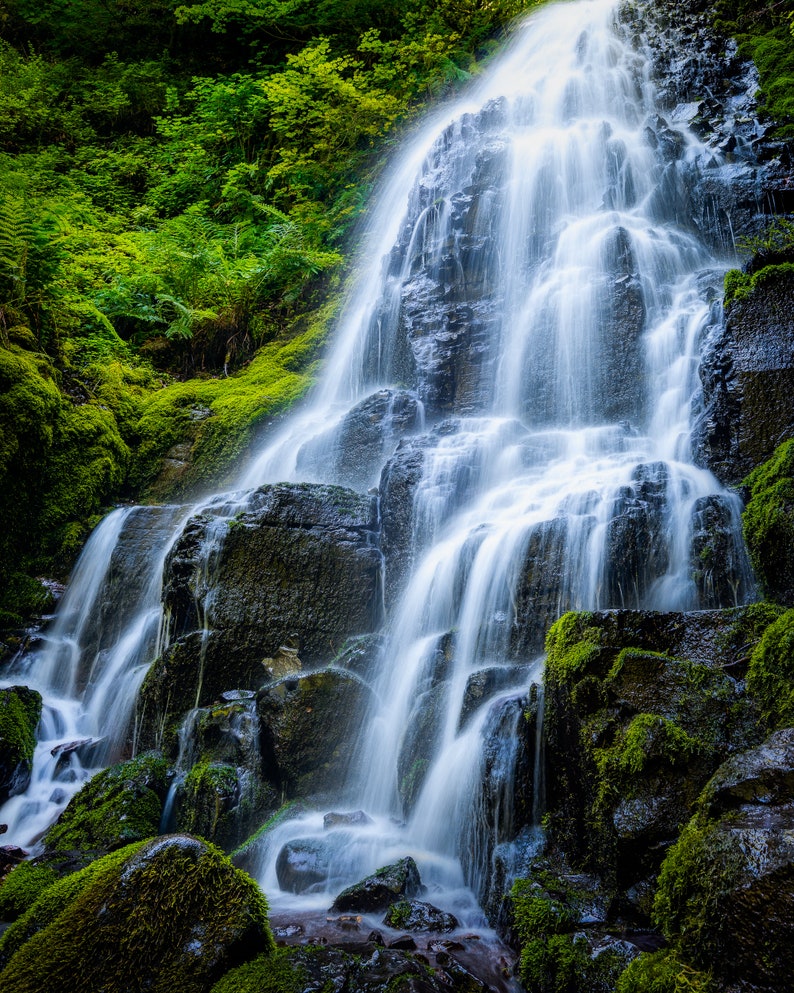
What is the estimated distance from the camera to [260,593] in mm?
7613

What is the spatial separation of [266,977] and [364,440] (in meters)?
7.86

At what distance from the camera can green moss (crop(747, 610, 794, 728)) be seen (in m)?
3.40

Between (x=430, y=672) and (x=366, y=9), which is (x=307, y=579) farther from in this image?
(x=366, y=9)

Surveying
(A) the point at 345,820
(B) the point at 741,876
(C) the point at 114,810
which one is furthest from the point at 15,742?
(B) the point at 741,876

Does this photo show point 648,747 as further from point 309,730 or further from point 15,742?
point 15,742

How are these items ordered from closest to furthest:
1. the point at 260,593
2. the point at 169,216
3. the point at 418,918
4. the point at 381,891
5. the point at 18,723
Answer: the point at 418,918
the point at 381,891
the point at 18,723
the point at 260,593
the point at 169,216

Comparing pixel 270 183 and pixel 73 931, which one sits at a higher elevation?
pixel 270 183

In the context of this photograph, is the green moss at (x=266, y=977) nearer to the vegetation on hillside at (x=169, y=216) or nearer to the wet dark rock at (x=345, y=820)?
the wet dark rock at (x=345, y=820)

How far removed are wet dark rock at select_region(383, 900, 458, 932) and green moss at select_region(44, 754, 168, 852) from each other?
250cm

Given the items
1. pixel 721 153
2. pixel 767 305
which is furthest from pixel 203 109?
pixel 767 305

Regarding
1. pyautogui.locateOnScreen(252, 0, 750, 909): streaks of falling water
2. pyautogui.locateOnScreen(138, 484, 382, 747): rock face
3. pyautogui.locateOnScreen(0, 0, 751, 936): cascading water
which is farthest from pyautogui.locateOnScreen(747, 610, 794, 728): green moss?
pyautogui.locateOnScreen(138, 484, 382, 747): rock face

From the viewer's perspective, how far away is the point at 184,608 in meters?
7.68

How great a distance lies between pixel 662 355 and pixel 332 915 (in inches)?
309

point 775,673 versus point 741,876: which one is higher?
point 775,673
